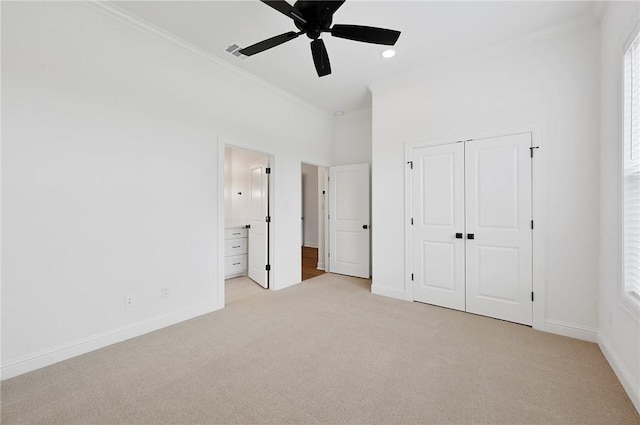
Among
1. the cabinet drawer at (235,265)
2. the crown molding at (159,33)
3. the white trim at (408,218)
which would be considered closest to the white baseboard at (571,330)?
the white trim at (408,218)

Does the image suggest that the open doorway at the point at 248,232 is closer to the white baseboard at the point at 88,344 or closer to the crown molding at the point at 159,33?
the white baseboard at the point at 88,344

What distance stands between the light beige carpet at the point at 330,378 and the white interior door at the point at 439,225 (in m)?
0.54

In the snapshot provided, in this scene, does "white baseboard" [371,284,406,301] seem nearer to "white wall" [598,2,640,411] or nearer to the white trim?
the white trim

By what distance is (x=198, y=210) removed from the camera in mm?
3084

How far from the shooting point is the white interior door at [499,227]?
283 centimetres

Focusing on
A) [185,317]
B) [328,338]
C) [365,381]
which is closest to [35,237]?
[185,317]

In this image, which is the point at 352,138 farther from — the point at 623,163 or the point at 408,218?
the point at 623,163

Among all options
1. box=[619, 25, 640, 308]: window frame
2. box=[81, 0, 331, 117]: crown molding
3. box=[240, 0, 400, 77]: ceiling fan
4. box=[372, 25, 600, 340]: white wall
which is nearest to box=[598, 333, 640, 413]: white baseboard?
box=[372, 25, 600, 340]: white wall

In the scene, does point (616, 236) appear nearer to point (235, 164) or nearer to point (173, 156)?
point (173, 156)

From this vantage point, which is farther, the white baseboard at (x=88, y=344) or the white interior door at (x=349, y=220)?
the white interior door at (x=349, y=220)

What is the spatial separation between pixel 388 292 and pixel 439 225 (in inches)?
45.8

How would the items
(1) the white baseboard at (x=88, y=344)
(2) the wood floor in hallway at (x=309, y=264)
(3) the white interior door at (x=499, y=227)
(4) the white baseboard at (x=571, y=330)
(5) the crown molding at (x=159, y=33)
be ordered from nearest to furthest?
(1) the white baseboard at (x=88, y=344) → (5) the crown molding at (x=159, y=33) → (4) the white baseboard at (x=571, y=330) → (3) the white interior door at (x=499, y=227) → (2) the wood floor in hallway at (x=309, y=264)

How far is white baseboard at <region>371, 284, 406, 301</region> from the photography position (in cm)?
366

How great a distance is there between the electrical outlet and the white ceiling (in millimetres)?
2600
